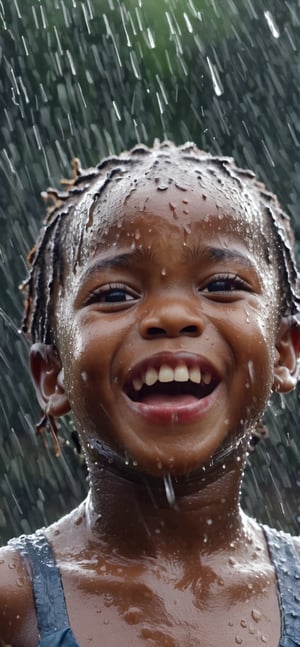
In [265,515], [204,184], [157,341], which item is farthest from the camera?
[265,515]

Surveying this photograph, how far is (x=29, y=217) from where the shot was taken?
5.74 metres

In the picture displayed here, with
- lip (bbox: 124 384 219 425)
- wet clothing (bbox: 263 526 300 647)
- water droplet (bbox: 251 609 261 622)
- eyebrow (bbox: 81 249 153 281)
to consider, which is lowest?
wet clothing (bbox: 263 526 300 647)

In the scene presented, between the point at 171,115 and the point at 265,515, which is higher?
the point at 171,115

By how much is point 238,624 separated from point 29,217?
3.62 metres

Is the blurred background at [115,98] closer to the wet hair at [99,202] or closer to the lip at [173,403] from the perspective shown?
the wet hair at [99,202]

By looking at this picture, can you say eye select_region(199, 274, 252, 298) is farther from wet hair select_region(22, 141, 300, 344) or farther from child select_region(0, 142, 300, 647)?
wet hair select_region(22, 141, 300, 344)

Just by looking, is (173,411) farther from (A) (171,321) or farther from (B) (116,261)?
(B) (116,261)

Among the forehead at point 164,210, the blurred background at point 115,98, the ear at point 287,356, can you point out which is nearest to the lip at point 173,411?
the forehead at point 164,210

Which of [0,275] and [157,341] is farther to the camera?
[0,275]

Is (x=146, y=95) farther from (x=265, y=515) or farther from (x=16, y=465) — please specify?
(x=265, y=515)

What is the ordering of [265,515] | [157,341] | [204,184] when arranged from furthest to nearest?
→ [265,515] < [204,184] < [157,341]

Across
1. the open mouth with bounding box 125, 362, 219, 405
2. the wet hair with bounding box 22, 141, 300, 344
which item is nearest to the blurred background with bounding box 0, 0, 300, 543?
the wet hair with bounding box 22, 141, 300, 344

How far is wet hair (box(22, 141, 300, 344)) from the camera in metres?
2.69

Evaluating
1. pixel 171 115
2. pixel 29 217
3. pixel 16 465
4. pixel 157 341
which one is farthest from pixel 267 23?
pixel 157 341
